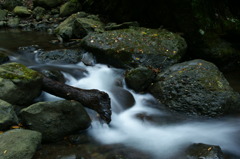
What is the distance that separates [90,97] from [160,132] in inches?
61.3

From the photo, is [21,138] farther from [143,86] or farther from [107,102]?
[143,86]

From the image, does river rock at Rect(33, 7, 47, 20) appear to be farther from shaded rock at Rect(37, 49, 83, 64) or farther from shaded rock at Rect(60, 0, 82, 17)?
shaded rock at Rect(37, 49, 83, 64)

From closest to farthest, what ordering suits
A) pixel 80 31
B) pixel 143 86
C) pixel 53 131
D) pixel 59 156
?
1. pixel 59 156
2. pixel 53 131
3. pixel 143 86
4. pixel 80 31

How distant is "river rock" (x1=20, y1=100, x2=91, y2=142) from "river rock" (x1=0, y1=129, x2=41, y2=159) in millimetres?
377

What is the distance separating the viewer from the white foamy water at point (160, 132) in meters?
4.18

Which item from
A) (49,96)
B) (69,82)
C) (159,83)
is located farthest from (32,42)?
(159,83)

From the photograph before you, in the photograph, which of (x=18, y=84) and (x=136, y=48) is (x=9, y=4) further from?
(x=18, y=84)

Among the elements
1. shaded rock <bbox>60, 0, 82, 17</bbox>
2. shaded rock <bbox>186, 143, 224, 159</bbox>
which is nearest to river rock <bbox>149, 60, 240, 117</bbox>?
shaded rock <bbox>186, 143, 224, 159</bbox>

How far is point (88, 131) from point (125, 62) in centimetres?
292

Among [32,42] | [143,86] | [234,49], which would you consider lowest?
[32,42]

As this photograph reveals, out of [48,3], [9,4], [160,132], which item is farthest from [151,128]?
[9,4]

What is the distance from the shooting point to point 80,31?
8.98 meters

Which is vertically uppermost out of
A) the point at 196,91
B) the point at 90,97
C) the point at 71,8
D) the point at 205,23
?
the point at 205,23

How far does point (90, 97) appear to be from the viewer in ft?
15.6
